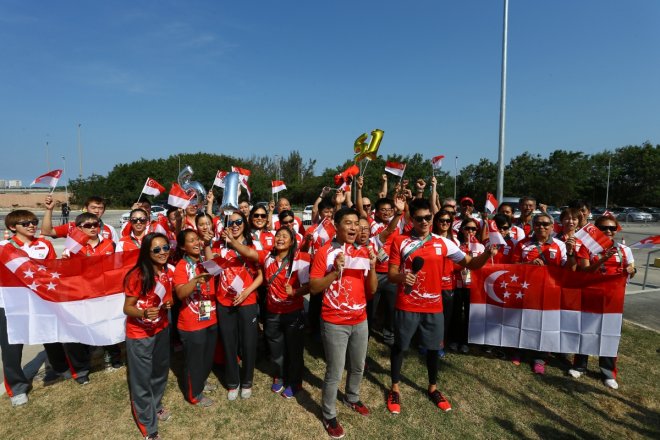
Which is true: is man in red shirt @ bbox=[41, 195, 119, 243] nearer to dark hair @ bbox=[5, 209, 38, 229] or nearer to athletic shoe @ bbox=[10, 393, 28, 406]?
dark hair @ bbox=[5, 209, 38, 229]

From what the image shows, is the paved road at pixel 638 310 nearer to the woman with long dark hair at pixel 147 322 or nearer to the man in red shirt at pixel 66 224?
the man in red shirt at pixel 66 224

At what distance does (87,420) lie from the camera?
141 inches

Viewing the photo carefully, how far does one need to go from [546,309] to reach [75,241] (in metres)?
5.88

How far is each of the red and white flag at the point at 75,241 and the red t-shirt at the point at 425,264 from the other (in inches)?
143

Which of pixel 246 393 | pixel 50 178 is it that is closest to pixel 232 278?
pixel 246 393

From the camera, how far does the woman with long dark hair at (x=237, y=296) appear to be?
3656mm

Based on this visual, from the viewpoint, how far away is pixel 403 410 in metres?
3.76

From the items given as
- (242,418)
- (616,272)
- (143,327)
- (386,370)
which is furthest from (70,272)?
(616,272)

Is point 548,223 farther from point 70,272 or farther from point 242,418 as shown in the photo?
point 70,272

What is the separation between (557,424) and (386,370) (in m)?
1.90

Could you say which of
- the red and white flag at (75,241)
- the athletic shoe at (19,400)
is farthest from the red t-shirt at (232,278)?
the athletic shoe at (19,400)

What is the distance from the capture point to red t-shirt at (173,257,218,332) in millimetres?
3411

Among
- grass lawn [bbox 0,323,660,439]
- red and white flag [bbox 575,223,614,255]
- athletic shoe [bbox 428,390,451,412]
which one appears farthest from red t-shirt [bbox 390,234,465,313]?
red and white flag [bbox 575,223,614,255]

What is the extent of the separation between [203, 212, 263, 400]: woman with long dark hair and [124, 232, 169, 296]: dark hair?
62 centimetres
